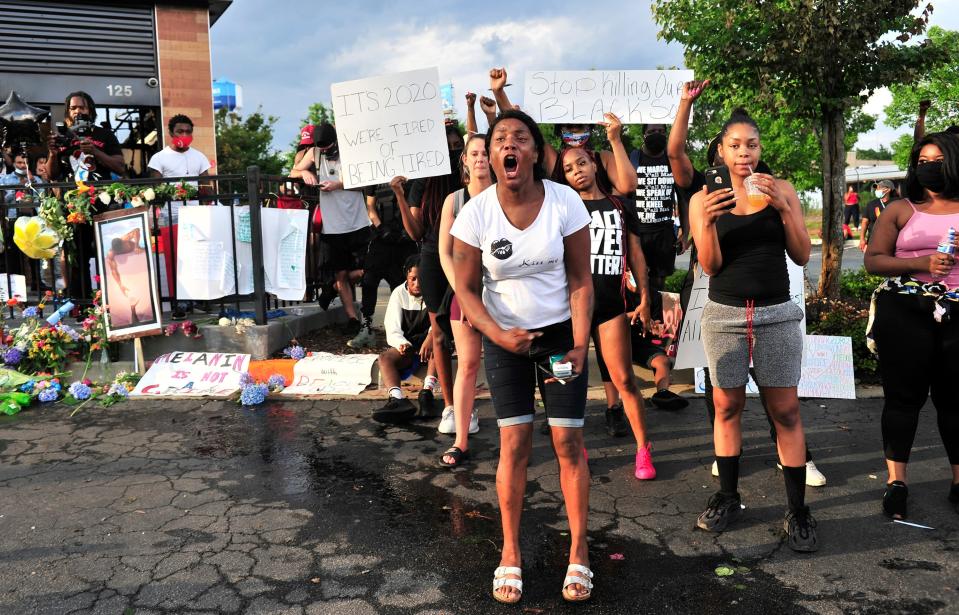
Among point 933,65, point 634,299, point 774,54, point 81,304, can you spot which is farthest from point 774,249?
point 81,304

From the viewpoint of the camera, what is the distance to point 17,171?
894 centimetres

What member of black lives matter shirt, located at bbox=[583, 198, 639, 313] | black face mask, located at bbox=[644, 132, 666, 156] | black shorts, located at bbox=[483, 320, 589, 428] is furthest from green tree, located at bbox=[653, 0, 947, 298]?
black shorts, located at bbox=[483, 320, 589, 428]

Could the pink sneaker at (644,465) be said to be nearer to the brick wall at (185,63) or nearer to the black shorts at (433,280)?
the black shorts at (433,280)

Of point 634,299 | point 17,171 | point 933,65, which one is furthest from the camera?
point 17,171

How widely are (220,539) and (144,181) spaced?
454 centimetres

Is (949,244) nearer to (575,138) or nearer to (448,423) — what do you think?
(575,138)

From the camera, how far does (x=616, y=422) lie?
5340mm

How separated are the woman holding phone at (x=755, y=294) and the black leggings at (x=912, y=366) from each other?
2.17ft

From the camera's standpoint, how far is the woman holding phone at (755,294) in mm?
3588

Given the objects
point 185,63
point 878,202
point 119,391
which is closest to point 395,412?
point 119,391

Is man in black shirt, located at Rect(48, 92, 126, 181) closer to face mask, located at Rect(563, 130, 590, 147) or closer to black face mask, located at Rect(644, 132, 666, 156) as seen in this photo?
face mask, located at Rect(563, 130, 590, 147)

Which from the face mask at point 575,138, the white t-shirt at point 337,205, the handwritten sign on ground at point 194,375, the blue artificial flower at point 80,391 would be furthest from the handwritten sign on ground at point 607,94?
the blue artificial flower at point 80,391

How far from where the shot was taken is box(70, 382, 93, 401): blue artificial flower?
6.43 m

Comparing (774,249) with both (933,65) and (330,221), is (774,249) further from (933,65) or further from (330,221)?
(933,65)
